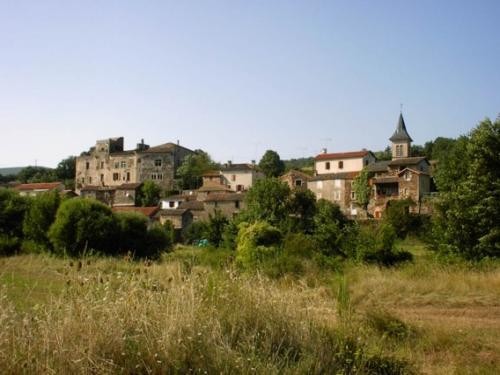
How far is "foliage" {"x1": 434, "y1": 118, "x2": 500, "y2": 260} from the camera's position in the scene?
65.4 ft

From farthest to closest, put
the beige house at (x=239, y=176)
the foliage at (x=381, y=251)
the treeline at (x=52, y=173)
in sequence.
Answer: the treeline at (x=52, y=173) → the beige house at (x=239, y=176) → the foliage at (x=381, y=251)

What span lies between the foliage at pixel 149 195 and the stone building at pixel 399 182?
33.1 metres

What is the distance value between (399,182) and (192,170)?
3707 centimetres

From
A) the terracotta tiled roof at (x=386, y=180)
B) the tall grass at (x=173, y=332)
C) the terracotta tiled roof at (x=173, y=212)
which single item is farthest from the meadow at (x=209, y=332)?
the terracotta tiled roof at (x=173, y=212)

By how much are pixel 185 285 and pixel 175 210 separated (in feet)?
194

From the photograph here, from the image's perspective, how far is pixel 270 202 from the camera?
50781 mm

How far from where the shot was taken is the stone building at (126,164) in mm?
87750

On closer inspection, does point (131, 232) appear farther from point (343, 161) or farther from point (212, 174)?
point (212, 174)

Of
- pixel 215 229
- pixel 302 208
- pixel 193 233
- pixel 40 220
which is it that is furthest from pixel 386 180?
pixel 40 220

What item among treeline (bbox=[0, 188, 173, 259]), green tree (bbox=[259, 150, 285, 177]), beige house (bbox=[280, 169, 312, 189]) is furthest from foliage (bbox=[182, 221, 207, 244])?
green tree (bbox=[259, 150, 285, 177])

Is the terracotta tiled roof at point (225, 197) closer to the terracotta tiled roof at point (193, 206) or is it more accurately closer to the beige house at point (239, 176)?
the terracotta tiled roof at point (193, 206)

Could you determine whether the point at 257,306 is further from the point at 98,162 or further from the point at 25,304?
the point at 98,162

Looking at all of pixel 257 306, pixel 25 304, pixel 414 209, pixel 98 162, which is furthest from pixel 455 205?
pixel 98 162

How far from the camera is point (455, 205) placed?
21438 millimetres
